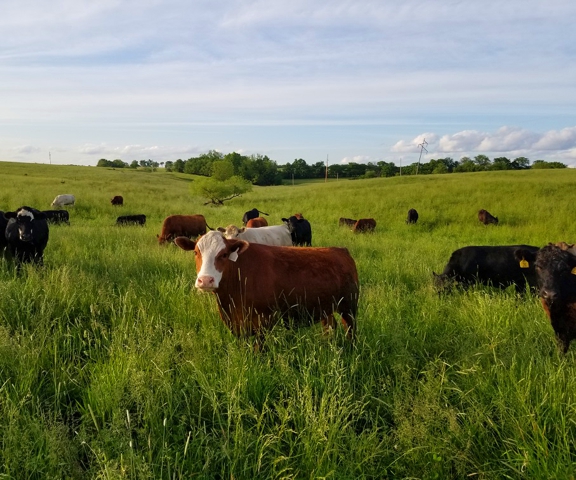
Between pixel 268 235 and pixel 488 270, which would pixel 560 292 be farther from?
pixel 268 235

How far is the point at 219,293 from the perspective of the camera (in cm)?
419

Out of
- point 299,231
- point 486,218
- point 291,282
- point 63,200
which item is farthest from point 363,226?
point 63,200

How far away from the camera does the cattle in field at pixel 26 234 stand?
25.9 ft

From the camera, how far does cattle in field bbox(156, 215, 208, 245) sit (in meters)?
14.0

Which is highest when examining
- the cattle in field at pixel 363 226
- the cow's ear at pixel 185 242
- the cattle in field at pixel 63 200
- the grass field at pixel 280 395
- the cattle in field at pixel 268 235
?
the cattle in field at pixel 63 200

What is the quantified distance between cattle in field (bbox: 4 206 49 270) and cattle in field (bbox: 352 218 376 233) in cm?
1286

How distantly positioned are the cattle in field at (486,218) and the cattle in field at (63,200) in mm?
22982

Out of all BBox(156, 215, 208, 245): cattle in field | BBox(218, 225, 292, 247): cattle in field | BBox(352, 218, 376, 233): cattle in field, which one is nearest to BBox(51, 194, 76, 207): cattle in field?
BBox(156, 215, 208, 245): cattle in field

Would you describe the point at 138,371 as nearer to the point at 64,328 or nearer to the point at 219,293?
the point at 219,293

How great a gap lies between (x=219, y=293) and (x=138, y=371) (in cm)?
109

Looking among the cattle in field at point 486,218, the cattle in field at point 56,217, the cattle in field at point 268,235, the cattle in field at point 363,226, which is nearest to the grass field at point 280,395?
the cattle in field at point 268,235

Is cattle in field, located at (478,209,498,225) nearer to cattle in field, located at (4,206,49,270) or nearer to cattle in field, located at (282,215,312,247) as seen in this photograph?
cattle in field, located at (282,215,312,247)

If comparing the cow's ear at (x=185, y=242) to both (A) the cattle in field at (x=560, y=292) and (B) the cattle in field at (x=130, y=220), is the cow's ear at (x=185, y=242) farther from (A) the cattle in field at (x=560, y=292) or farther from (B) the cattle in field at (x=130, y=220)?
(B) the cattle in field at (x=130, y=220)

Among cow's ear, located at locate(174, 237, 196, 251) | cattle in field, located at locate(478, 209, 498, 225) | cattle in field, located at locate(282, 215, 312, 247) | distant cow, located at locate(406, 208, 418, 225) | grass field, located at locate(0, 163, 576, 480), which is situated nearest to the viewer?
grass field, located at locate(0, 163, 576, 480)
